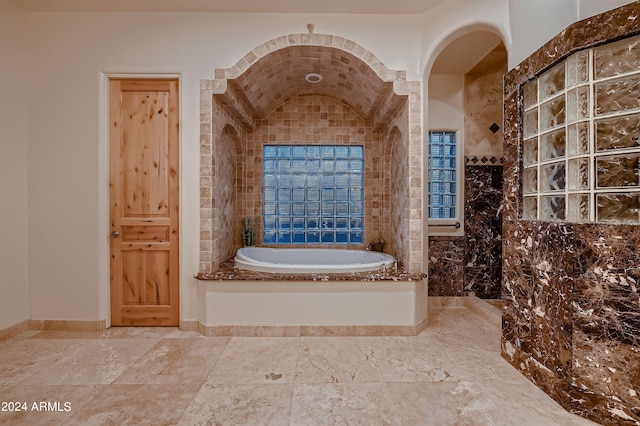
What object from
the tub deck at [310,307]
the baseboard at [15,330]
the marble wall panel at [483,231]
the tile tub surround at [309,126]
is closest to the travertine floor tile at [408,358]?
the tub deck at [310,307]

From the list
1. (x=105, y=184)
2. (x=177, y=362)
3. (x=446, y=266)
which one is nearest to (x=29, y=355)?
(x=177, y=362)

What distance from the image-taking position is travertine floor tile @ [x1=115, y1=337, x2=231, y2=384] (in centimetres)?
192

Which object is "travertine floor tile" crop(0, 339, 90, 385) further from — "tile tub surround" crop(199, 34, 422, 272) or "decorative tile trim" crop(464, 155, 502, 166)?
"decorative tile trim" crop(464, 155, 502, 166)

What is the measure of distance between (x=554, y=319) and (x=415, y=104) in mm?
1837

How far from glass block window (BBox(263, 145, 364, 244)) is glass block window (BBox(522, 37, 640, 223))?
2.07 m

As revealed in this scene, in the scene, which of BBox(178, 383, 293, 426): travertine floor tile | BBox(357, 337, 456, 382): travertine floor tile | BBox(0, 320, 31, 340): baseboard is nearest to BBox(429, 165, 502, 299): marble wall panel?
BBox(357, 337, 456, 382): travertine floor tile

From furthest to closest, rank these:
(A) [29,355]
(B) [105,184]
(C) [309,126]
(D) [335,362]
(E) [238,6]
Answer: (C) [309,126]
(B) [105,184]
(E) [238,6]
(A) [29,355]
(D) [335,362]

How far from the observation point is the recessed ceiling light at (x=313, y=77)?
122 inches

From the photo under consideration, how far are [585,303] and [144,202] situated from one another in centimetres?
317

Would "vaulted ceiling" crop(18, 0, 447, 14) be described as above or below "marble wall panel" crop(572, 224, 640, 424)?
above

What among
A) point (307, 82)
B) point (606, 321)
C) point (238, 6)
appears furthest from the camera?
point (307, 82)

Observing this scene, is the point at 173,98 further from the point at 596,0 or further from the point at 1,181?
the point at 596,0

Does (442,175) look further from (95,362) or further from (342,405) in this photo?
(95,362)

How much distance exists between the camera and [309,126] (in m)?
3.65
